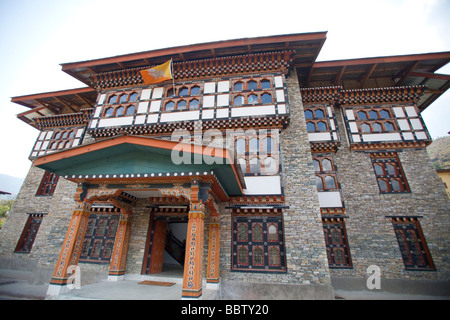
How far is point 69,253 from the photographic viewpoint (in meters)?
6.72

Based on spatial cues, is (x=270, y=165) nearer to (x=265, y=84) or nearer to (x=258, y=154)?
(x=258, y=154)

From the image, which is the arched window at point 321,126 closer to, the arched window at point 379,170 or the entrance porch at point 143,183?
the arched window at point 379,170

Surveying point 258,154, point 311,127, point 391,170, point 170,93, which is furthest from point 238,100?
point 391,170

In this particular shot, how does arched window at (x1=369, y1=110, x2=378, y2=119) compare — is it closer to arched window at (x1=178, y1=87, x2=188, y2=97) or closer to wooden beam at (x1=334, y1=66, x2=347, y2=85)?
wooden beam at (x1=334, y1=66, x2=347, y2=85)

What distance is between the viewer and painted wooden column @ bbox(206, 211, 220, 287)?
7.93 m

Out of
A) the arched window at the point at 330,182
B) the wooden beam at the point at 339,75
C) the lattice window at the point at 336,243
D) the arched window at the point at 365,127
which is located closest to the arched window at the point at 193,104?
the arched window at the point at 330,182

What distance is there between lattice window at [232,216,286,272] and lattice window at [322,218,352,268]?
3.83 m

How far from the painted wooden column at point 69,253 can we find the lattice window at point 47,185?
10.2 m

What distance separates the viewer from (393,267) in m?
9.94

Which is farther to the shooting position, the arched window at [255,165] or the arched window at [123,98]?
the arched window at [123,98]

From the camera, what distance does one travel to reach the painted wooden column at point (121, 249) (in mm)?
8672

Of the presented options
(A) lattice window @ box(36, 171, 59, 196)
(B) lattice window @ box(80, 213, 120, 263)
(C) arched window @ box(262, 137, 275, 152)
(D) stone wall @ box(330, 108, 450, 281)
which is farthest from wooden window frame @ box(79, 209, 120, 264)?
(D) stone wall @ box(330, 108, 450, 281)
